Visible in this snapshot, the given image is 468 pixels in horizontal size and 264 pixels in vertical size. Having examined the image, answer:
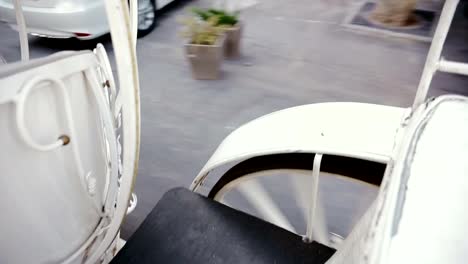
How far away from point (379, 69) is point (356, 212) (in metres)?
1.52

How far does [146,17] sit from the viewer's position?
334 cm

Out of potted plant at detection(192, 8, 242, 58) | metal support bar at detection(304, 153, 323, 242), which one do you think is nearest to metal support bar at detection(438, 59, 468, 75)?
metal support bar at detection(304, 153, 323, 242)

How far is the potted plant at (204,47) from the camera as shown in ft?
8.47

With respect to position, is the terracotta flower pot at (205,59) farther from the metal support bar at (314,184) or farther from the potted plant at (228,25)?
the metal support bar at (314,184)

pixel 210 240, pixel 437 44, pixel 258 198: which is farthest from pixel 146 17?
pixel 437 44

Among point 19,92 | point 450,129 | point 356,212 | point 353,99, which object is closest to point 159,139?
point 356,212

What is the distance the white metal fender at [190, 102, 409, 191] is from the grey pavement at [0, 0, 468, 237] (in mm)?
788

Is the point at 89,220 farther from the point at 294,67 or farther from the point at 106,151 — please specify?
the point at 294,67

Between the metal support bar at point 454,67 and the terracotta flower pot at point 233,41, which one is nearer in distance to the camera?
the metal support bar at point 454,67

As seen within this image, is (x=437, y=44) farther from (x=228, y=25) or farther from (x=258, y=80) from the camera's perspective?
(x=228, y=25)

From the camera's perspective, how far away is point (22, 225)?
74cm

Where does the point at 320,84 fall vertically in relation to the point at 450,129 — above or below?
below

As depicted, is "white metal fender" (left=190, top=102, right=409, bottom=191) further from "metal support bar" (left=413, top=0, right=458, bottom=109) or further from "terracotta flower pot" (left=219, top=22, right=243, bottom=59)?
"terracotta flower pot" (left=219, top=22, right=243, bottom=59)

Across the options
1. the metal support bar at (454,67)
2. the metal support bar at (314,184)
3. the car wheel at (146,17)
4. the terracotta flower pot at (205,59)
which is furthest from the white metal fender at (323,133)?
the car wheel at (146,17)
